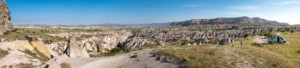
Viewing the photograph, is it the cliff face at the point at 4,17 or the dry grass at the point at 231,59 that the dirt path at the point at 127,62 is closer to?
the dry grass at the point at 231,59

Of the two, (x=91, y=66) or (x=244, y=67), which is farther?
(x=91, y=66)

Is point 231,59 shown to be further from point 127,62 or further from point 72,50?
point 72,50

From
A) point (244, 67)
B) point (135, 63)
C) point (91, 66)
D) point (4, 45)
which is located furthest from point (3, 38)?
point (244, 67)

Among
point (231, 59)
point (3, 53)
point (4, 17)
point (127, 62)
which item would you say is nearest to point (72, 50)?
point (3, 53)

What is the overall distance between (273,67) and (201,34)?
5369 inches

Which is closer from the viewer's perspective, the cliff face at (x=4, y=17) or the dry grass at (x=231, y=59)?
the dry grass at (x=231, y=59)

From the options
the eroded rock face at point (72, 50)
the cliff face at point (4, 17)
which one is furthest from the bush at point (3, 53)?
the cliff face at point (4, 17)

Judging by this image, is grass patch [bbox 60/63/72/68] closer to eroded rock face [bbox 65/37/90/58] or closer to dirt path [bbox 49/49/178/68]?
dirt path [bbox 49/49/178/68]

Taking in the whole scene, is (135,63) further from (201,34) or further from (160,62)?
(201,34)

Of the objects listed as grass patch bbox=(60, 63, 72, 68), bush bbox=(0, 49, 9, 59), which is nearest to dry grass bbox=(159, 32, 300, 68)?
grass patch bbox=(60, 63, 72, 68)

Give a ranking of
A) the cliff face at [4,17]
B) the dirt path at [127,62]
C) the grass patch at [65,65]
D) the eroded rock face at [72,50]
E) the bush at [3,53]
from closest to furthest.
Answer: the dirt path at [127,62] < the grass patch at [65,65] < the bush at [3,53] < the eroded rock face at [72,50] < the cliff face at [4,17]

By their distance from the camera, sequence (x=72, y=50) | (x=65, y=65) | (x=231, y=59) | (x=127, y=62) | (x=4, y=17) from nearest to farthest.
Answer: (x=231, y=59) → (x=127, y=62) → (x=65, y=65) → (x=72, y=50) → (x=4, y=17)

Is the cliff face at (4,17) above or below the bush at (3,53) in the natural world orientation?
above

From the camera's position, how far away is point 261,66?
92.8ft
